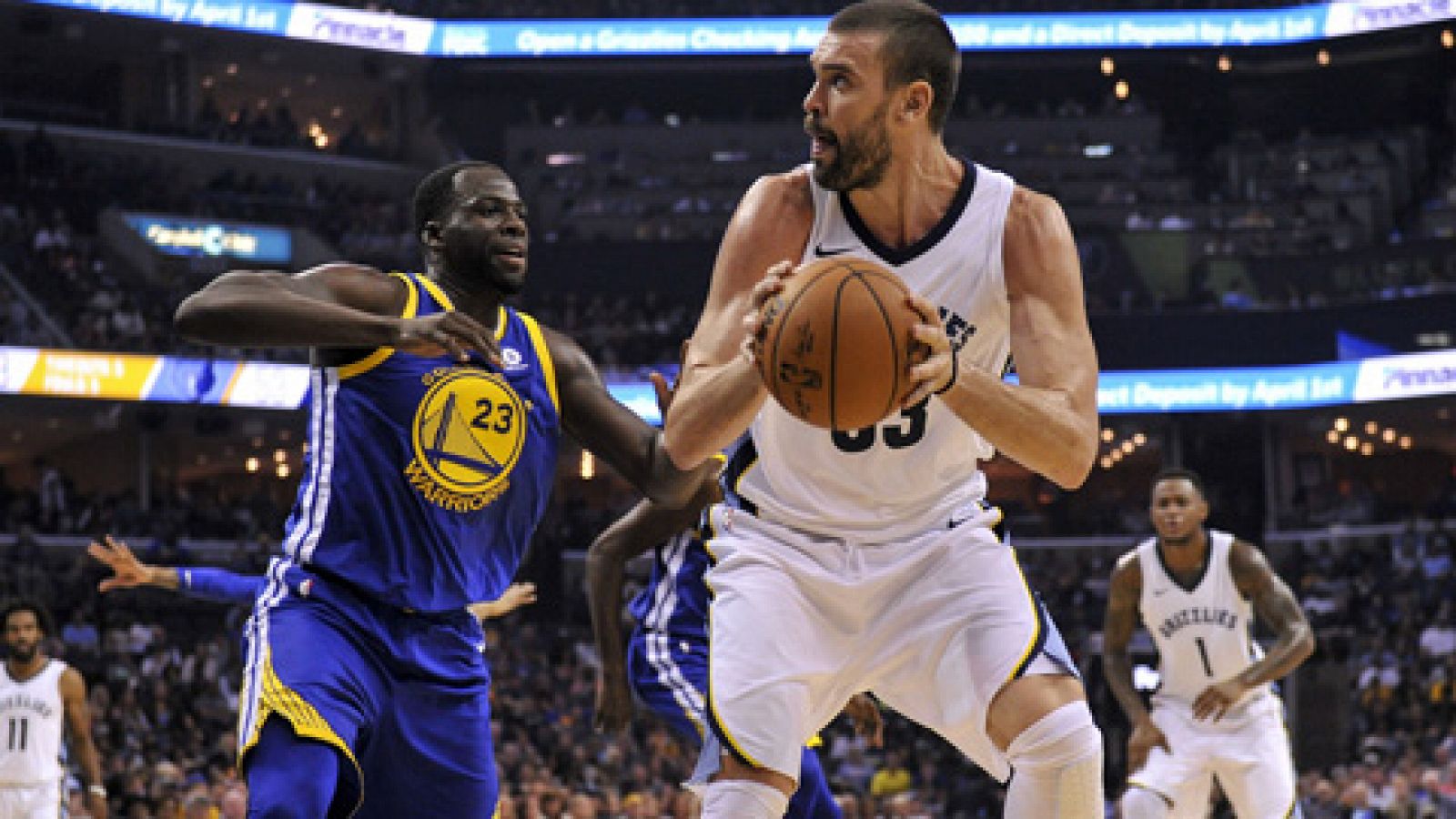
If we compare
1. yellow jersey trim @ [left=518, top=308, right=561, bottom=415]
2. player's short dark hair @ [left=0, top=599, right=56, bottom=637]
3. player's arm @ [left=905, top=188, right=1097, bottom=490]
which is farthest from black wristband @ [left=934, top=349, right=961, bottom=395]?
player's short dark hair @ [left=0, top=599, right=56, bottom=637]

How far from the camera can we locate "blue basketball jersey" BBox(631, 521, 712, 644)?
25.0 ft

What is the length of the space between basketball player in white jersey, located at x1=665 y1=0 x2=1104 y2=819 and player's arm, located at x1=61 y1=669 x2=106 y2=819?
22.4ft

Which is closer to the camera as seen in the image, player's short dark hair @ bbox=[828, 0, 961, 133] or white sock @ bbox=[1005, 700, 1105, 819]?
white sock @ bbox=[1005, 700, 1105, 819]

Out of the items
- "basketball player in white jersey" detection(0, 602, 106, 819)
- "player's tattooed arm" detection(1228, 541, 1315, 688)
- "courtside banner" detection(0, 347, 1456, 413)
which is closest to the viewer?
"player's tattooed arm" detection(1228, 541, 1315, 688)

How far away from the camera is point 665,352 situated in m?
32.2

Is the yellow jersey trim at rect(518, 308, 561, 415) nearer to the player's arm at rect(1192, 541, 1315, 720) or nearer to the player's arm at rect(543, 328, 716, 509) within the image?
the player's arm at rect(543, 328, 716, 509)

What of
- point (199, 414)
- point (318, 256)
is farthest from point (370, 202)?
point (199, 414)

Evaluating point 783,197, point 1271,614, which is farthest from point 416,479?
point 1271,614

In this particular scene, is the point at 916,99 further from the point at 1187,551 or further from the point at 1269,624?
the point at 1187,551

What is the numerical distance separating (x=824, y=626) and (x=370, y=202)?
3134cm

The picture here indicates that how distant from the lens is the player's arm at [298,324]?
4.83m

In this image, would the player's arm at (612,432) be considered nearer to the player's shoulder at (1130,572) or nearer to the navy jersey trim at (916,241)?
the navy jersey trim at (916,241)

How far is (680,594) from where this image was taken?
7676mm

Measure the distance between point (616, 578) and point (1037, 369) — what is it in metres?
2.97
